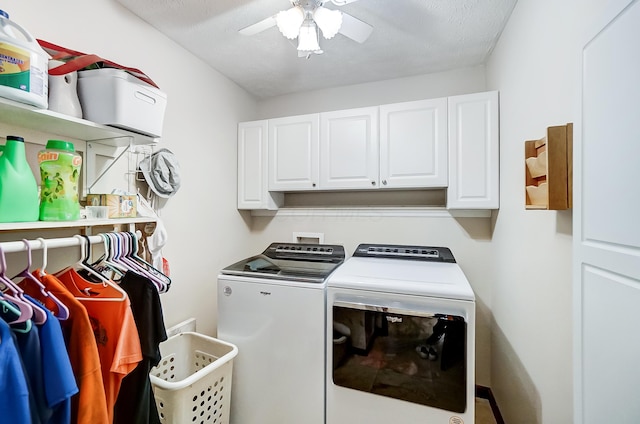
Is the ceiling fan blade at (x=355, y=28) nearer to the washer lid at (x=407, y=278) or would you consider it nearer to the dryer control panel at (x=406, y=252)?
the washer lid at (x=407, y=278)

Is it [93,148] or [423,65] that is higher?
[423,65]

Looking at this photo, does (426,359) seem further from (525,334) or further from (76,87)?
(76,87)

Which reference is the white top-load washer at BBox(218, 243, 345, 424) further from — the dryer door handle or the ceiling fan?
the ceiling fan

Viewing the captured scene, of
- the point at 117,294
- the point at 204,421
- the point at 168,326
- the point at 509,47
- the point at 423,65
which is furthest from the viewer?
the point at 423,65

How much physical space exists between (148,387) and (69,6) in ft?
5.51

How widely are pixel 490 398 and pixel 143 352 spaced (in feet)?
7.45

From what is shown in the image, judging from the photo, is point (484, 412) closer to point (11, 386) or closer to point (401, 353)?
point (401, 353)

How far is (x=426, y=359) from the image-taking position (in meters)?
1.34

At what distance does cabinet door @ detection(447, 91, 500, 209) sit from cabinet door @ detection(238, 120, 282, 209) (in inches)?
57.5

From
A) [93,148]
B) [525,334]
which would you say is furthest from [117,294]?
[525,334]

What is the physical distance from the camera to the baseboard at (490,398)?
180 centimetres

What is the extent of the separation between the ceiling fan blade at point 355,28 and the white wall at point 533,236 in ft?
2.42

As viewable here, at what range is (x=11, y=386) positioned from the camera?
660 mm

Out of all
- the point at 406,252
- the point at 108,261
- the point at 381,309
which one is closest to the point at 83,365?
the point at 108,261
